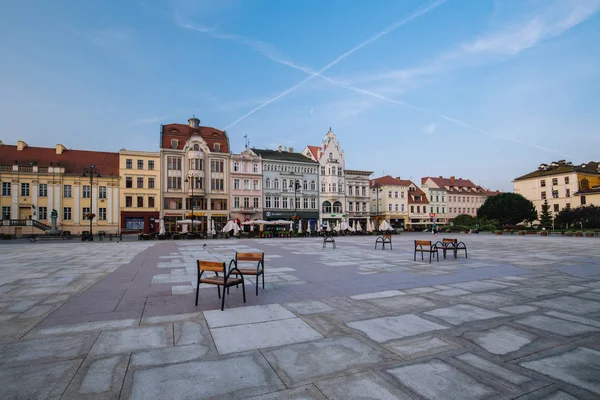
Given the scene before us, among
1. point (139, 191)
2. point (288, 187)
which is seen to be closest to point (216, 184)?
point (139, 191)

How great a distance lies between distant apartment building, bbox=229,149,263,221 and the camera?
179 feet

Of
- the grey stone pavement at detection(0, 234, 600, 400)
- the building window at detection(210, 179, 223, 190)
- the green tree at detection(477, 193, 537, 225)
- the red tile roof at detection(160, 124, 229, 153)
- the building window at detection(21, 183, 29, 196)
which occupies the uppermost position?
the red tile roof at detection(160, 124, 229, 153)

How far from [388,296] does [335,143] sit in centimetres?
5910

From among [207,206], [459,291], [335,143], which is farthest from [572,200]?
[459,291]

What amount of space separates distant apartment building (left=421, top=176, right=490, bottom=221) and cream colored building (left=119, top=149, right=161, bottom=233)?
61.4 m

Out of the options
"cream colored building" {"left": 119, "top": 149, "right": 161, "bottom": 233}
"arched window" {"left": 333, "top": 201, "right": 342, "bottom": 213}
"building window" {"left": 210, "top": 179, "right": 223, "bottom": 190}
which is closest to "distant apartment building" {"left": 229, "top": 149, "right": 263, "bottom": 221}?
"building window" {"left": 210, "top": 179, "right": 223, "bottom": 190}

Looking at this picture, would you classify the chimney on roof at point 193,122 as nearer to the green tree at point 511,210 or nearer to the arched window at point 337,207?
the arched window at point 337,207

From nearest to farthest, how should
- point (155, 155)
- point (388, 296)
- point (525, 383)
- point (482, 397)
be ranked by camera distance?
point (482, 397), point (525, 383), point (388, 296), point (155, 155)

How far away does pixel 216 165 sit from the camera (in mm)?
54156

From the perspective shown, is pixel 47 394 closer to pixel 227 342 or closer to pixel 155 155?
pixel 227 342

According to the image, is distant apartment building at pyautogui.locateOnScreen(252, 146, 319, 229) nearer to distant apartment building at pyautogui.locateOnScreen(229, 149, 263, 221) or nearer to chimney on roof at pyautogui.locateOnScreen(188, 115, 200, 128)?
distant apartment building at pyautogui.locateOnScreen(229, 149, 263, 221)

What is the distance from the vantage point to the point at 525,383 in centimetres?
355

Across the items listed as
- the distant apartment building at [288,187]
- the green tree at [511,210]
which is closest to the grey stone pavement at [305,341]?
the distant apartment building at [288,187]

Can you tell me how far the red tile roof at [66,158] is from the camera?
1874 inches
